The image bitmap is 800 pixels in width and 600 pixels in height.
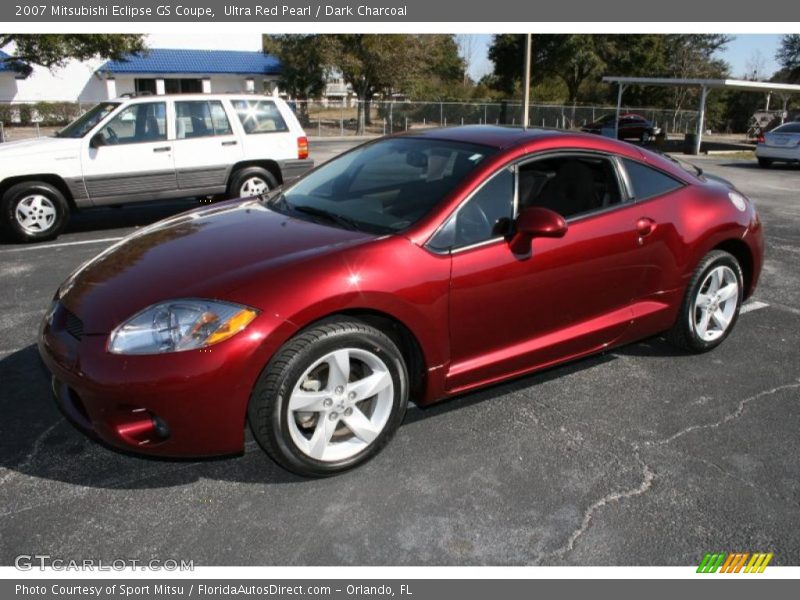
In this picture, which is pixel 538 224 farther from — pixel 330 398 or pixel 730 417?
pixel 730 417

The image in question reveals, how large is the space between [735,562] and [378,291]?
1.81 m

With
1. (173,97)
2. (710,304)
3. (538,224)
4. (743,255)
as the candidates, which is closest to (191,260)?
(538,224)

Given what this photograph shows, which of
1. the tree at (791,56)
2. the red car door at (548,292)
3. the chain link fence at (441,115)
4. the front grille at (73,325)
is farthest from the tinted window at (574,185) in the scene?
the tree at (791,56)

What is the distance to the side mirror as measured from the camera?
3.41 meters

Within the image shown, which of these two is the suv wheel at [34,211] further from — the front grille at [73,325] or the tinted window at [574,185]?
the tinted window at [574,185]

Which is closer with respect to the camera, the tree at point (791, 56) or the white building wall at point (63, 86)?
the white building wall at point (63, 86)

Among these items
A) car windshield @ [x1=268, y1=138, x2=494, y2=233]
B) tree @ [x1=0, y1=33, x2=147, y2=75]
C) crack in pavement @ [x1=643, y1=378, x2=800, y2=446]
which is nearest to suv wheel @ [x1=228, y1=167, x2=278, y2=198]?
car windshield @ [x1=268, y1=138, x2=494, y2=233]

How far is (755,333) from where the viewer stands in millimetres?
5254

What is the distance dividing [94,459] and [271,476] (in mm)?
897

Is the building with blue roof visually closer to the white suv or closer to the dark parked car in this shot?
the dark parked car

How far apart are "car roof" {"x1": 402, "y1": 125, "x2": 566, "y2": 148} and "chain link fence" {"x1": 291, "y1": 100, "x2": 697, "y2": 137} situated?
32.7m

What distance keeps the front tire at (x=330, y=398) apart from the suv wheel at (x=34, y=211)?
6.48 meters

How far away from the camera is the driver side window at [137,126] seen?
8578 mm

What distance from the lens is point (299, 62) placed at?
140 feet
